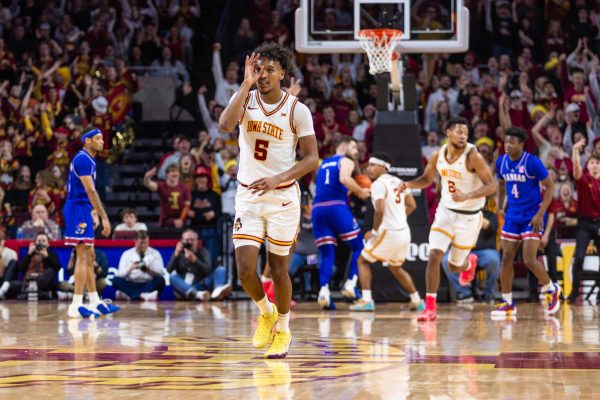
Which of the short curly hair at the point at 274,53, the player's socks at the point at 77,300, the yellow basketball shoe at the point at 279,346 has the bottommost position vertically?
the player's socks at the point at 77,300

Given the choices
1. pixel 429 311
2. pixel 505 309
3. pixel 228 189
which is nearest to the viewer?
pixel 429 311

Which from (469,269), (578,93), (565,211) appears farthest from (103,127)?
(469,269)

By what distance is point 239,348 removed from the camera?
340 inches

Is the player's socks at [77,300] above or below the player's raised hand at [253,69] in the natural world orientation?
below

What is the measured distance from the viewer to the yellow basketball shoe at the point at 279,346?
7.81 meters

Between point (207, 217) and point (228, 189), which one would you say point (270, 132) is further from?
point (228, 189)

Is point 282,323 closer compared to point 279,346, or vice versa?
point 279,346

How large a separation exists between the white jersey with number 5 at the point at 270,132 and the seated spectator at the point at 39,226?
9.58 meters

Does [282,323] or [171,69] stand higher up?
[171,69]

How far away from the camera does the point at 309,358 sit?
25.8 ft

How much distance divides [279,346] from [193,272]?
8.26m

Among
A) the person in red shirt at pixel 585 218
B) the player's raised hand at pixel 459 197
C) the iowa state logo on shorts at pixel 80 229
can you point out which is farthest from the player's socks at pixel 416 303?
the iowa state logo on shorts at pixel 80 229

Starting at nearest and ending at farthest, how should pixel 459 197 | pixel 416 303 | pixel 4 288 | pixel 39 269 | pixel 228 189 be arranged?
1. pixel 459 197
2. pixel 416 303
3. pixel 39 269
4. pixel 4 288
5. pixel 228 189

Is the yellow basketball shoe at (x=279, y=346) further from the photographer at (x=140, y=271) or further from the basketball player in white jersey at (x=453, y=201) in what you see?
the photographer at (x=140, y=271)
